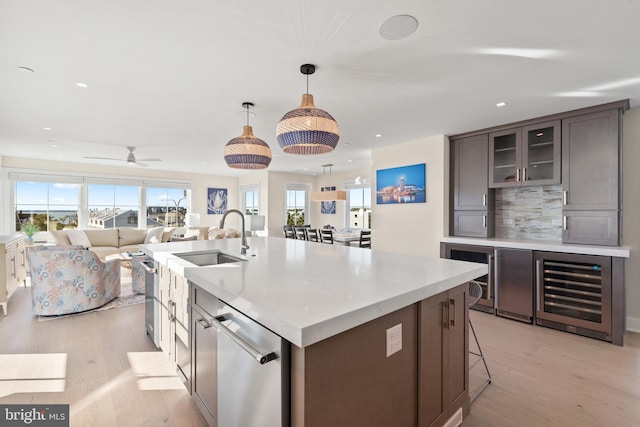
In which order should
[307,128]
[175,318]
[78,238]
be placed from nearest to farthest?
[307,128], [175,318], [78,238]

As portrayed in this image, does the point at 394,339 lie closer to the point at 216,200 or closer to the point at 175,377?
the point at 175,377

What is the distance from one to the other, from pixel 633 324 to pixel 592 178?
167 centimetres

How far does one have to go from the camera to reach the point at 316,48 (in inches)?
83.0

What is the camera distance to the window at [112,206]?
7.38m

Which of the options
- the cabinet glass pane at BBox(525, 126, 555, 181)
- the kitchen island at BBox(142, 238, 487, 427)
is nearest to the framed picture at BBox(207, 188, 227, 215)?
the kitchen island at BBox(142, 238, 487, 427)

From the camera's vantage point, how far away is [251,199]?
944cm

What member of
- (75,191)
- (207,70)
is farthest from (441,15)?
(75,191)

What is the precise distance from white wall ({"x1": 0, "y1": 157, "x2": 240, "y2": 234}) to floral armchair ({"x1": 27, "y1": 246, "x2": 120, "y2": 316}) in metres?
4.37

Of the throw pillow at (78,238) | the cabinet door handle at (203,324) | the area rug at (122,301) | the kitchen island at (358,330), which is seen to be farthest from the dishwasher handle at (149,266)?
the throw pillow at (78,238)

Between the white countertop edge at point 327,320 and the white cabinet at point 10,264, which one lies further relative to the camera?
the white cabinet at point 10,264

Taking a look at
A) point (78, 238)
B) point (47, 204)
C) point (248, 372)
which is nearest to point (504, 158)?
point (248, 372)

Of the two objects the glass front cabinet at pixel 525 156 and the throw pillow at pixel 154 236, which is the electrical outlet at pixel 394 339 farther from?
the throw pillow at pixel 154 236

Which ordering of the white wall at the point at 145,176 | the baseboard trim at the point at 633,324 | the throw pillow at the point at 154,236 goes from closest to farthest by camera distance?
the baseboard trim at the point at 633,324 < the white wall at the point at 145,176 < the throw pillow at the point at 154,236

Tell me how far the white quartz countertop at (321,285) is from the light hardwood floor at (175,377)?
93cm
